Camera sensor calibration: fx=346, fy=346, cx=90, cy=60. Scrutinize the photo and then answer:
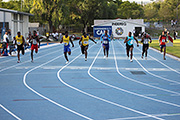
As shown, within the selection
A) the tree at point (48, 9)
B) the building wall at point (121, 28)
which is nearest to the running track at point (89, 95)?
the tree at point (48, 9)

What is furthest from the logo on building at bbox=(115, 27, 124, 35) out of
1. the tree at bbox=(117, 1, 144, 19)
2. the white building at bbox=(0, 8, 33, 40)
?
the tree at bbox=(117, 1, 144, 19)

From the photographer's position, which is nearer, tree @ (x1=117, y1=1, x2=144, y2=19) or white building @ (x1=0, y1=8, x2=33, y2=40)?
white building @ (x1=0, y1=8, x2=33, y2=40)

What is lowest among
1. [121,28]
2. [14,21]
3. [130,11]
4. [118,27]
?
[121,28]

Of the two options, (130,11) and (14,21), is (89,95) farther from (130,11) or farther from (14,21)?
(130,11)

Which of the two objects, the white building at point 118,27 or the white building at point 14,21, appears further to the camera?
the white building at point 118,27

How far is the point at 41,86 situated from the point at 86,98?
2.62 meters

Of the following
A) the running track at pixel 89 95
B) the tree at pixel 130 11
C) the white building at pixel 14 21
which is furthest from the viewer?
the tree at pixel 130 11

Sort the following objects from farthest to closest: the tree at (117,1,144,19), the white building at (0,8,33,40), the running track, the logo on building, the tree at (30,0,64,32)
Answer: the tree at (117,1,144,19) < the logo on building < the tree at (30,0,64,32) < the white building at (0,8,33,40) < the running track

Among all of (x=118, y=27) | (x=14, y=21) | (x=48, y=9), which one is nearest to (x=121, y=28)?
(x=118, y=27)

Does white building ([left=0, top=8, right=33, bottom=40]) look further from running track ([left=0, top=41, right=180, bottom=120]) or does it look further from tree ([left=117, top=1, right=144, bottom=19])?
tree ([left=117, top=1, right=144, bottom=19])

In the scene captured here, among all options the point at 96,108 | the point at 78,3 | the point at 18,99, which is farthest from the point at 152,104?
the point at 78,3

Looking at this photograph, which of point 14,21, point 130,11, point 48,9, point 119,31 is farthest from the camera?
point 130,11

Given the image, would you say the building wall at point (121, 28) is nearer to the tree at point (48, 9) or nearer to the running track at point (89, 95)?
the tree at point (48, 9)

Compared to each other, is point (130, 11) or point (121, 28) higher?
point (130, 11)
